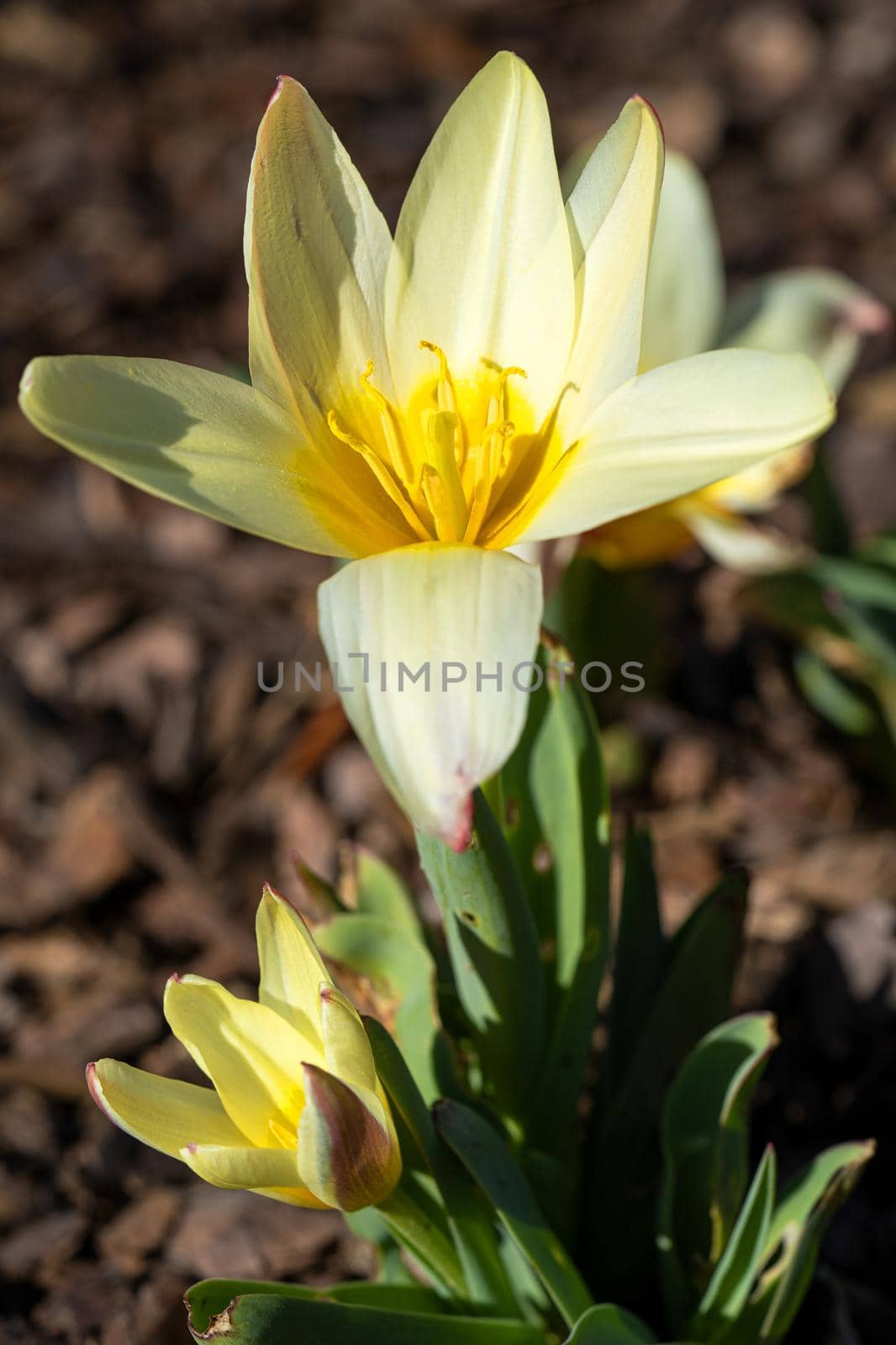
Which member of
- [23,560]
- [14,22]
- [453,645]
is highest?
[14,22]

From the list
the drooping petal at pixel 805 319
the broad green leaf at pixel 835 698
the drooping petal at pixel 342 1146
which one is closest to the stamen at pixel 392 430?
the drooping petal at pixel 342 1146

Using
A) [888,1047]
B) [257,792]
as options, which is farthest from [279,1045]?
[257,792]

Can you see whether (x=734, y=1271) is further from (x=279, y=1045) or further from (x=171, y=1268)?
(x=171, y=1268)

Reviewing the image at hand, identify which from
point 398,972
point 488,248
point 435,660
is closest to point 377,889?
point 398,972

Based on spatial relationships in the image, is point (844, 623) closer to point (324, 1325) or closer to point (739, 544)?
point (739, 544)

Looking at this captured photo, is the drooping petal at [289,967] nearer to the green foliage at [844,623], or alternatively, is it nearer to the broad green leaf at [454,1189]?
the broad green leaf at [454,1189]
